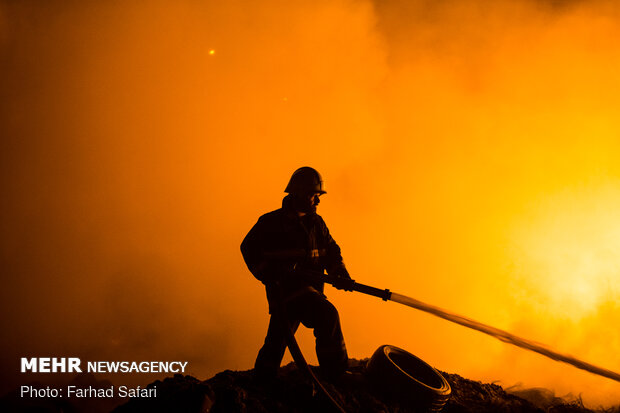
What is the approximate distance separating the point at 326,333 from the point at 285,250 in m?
1.22

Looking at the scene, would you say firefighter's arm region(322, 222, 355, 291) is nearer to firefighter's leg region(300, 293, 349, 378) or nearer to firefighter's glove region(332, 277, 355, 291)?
firefighter's glove region(332, 277, 355, 291)

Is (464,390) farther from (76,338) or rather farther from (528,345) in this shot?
(76,338)

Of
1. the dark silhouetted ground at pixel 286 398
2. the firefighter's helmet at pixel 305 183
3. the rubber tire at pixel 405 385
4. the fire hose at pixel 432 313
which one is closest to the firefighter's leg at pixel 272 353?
the dark silhouetted ground at pixel 286 398

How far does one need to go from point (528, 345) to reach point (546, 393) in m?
11.1

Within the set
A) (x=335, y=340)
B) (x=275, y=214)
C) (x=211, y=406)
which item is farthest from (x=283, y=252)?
(x=211, y=406)

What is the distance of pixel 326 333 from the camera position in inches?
160

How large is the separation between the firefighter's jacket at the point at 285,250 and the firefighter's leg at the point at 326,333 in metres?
0.26

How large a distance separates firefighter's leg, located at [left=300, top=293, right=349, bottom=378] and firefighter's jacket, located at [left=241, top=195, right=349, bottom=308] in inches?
10.1

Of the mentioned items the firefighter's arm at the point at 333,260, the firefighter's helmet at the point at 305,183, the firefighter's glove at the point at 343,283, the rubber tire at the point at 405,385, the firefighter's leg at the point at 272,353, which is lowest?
the rubber tire at the point at 405,385

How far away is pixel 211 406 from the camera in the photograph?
11.0 ft

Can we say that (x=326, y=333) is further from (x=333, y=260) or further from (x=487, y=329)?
(x=487, y=329)

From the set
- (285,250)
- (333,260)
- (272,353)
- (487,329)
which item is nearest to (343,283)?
(333,260)

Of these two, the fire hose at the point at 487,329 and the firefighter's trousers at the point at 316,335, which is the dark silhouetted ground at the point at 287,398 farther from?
the fire hose at the point at 487,329

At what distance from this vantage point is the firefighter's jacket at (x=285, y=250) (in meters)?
4.31
